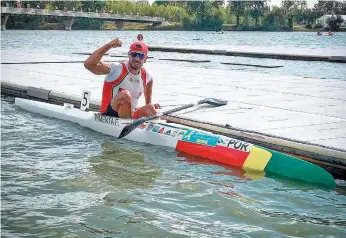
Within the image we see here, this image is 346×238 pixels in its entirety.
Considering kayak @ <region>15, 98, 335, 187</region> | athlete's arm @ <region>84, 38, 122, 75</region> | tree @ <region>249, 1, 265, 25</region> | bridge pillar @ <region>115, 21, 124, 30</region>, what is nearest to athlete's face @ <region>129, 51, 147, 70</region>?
athlete's arm @ <region>84, 38, 122, 75</region>

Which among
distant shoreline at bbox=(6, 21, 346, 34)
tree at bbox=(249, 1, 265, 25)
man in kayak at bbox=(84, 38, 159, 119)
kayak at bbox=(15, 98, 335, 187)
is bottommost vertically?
kayak at bbox=(15, 98, 335, 187)

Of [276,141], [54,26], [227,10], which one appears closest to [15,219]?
[276,141]

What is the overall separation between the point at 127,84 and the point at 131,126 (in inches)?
31.5

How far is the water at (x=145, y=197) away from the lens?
6.93m

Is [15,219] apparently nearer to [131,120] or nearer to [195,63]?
[131,120]

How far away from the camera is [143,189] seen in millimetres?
8414

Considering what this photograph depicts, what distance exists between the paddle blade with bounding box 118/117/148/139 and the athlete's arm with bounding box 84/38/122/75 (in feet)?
3.54

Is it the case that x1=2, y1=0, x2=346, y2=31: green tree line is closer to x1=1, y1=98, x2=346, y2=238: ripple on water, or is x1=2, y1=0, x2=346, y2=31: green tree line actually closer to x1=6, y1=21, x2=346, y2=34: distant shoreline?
x1=6, y1=21, x2=346, y2=34: distant shoreline

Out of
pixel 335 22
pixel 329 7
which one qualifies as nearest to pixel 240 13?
pixel 329 7

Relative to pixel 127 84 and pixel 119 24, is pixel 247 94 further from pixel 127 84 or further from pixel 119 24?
pixel 119 24

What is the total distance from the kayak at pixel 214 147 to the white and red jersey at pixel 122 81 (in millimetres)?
580

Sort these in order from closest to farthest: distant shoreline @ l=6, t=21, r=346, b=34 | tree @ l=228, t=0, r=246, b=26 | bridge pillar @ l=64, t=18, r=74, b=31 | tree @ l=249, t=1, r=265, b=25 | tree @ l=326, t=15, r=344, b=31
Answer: bridge pillar @ l=64, t=18, r=74, b=31
tree @ l=326, t=15, r=344, b=31
distant shoreline @ l=6, t=21, r=346, b=34
tree @ l=249, t=1, r=265, b=25
tree @ l=228, t=0, r=246, b=26

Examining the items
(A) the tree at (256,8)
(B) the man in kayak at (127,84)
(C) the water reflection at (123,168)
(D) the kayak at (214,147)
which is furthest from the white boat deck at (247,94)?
(A) the tree at (256,8)

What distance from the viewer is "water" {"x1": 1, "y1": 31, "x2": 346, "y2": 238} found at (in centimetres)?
693
